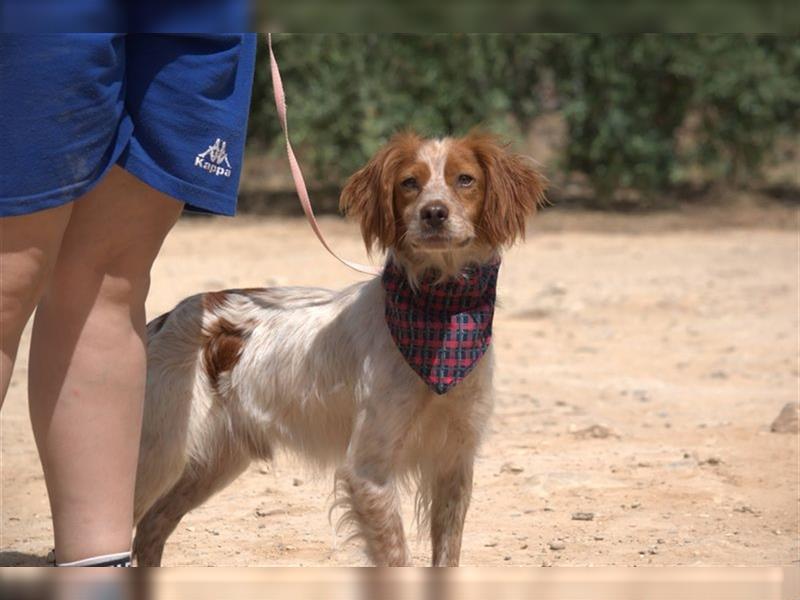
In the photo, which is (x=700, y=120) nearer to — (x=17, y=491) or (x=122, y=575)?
(x=17, y=491)

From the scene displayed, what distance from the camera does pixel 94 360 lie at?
2957 millimetres

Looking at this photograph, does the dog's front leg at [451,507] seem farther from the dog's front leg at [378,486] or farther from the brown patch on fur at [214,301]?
the brown patch on fur at [214,301]

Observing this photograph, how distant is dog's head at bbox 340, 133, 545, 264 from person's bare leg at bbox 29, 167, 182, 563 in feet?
3.37

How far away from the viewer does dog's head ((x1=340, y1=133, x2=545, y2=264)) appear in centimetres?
389

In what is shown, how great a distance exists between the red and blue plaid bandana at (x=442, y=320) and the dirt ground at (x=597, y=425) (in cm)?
79

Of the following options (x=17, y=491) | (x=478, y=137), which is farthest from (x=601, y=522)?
(x=17, y=491)

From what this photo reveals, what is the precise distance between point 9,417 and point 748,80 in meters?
7.46

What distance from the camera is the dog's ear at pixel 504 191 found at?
3938 millimetres

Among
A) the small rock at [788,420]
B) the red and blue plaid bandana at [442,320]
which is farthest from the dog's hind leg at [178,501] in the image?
the small rock at [788,420]

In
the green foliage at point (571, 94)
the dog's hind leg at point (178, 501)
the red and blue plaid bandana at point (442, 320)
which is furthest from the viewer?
the green foliage at point (571, 94)

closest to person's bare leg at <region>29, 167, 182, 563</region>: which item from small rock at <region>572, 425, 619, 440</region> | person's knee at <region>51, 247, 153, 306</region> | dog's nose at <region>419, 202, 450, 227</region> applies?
person's knee at <region>51, 247, 153, 306</region>

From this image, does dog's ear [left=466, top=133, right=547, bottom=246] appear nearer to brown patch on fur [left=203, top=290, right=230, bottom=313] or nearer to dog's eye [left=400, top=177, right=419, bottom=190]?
dog's eye [left=400, top=177, right=419, bottom=190]

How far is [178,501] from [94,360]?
5.08 ft

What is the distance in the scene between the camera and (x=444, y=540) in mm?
4125
